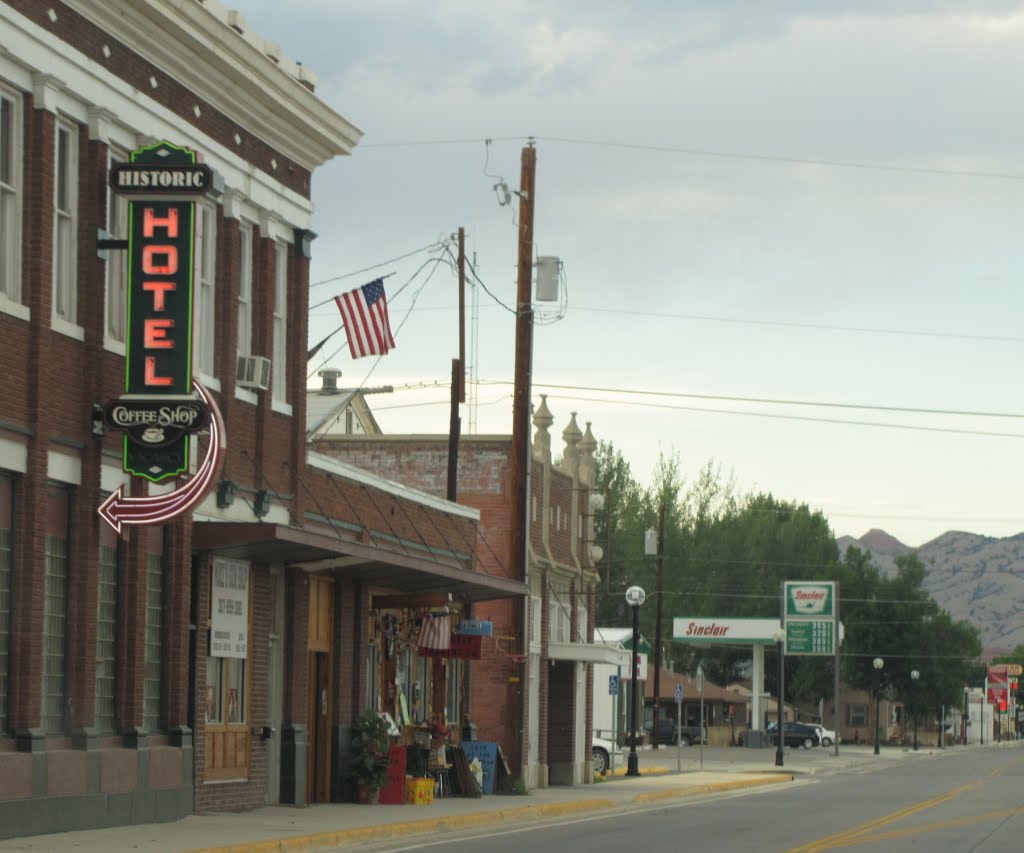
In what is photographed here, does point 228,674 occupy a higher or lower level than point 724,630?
higher

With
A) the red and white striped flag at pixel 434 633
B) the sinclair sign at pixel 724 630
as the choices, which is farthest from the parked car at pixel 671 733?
the red and white striped flag at pixel 434 633

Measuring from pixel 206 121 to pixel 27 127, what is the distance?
4.75m

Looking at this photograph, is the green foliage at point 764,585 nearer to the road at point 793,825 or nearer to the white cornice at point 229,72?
the road at point 793,825

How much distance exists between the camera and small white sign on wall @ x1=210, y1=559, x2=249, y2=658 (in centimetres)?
2556

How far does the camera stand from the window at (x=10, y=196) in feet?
67.5

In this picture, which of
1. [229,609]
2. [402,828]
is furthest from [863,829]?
[229,609]

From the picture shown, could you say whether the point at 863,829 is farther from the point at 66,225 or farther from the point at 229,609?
the point at 66,225

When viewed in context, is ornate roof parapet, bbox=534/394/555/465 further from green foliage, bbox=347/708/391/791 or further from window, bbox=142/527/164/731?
window, bbox=142/527/164/731

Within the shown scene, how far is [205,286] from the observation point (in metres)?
25.8

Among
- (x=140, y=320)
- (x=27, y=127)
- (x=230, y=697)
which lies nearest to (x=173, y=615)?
(x=230, y=697)

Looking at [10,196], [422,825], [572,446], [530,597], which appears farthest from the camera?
[572,446]

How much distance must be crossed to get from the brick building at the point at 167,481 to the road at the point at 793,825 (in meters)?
3.62

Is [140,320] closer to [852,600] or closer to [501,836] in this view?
[501,836]

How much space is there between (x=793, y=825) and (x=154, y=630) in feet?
32.3
